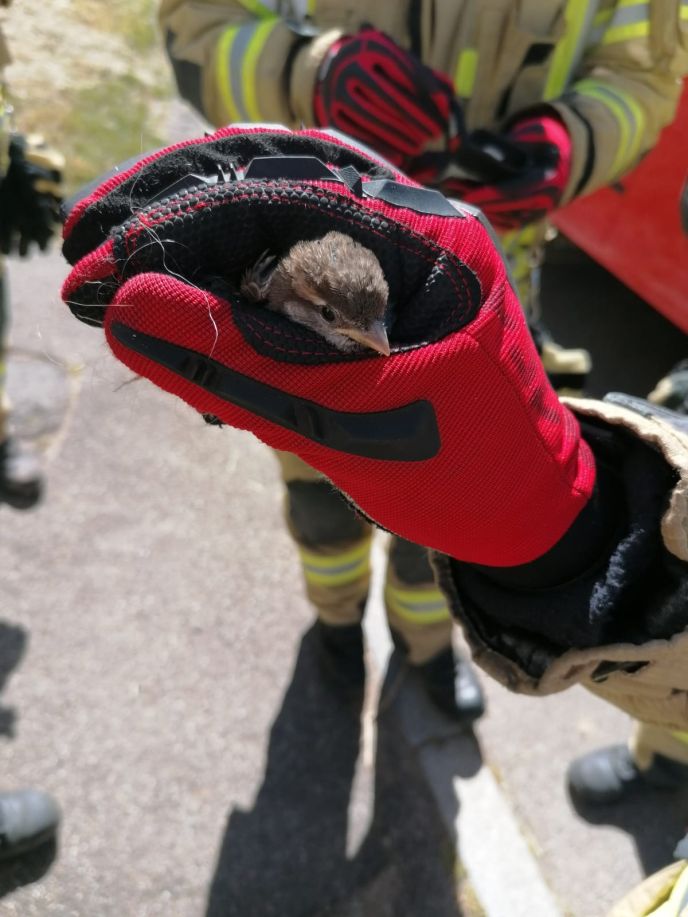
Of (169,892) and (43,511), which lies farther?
(43,511)

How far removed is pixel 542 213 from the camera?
1811 mm

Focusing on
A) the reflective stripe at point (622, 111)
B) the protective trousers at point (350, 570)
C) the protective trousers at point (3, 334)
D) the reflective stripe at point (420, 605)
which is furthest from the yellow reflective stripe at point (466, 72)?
the protective trousers at point (3, 334)

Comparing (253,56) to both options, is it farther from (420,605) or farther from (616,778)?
(616,778)

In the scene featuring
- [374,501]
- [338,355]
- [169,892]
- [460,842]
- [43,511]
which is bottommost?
[43,511]

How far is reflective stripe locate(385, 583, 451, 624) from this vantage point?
2367mm

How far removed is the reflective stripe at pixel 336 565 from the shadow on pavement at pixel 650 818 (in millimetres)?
1069

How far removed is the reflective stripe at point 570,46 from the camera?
177cm

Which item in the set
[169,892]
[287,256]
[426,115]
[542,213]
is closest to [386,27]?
[426,115]

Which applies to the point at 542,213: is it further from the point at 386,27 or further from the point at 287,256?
the point at 287,256

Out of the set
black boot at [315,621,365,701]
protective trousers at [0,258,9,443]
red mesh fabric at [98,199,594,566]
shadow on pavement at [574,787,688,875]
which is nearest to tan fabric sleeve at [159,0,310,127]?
red mesh fabric at [98,199,594,566]

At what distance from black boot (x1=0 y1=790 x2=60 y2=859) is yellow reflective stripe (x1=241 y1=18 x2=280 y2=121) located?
213 centimetres

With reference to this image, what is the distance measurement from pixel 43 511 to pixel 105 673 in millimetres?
897

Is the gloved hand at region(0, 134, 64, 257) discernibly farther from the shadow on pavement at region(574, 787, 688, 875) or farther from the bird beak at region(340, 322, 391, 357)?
the shadow on pavement at region(574, 787, 688, 875)

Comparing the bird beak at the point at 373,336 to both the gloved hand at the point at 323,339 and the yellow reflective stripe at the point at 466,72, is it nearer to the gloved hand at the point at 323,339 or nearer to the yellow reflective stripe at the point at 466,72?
the gloved hand at the point at 323,339
